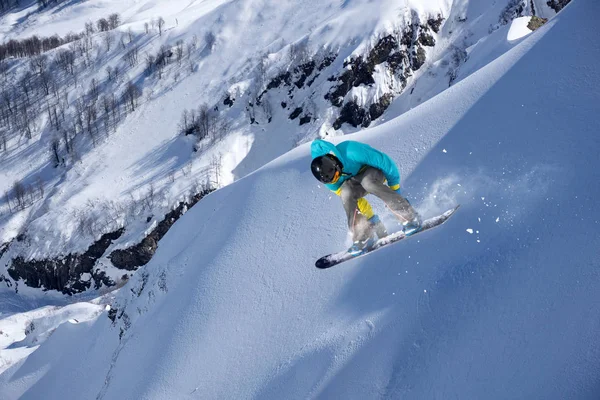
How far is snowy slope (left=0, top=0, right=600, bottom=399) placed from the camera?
12.1m

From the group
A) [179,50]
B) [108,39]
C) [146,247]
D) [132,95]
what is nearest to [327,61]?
[179,50]

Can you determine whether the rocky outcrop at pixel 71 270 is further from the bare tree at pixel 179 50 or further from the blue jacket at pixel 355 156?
the blue jacket at pixel 355 156

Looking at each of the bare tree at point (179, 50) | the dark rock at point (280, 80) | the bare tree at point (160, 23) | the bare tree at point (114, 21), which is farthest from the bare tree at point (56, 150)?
the bare tree at point (114, 21)

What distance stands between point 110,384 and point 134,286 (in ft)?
18.1

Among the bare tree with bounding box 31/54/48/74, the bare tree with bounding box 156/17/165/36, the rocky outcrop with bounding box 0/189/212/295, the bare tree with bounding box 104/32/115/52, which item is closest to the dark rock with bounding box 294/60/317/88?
the rocky outcrop with bounding box 0/189/212/295

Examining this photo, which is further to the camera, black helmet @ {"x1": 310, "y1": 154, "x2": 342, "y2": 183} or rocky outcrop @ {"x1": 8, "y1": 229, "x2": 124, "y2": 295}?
rocky outcrop @ {"x1": 8, "y1": 229, "x2": 124, "y2": 295}

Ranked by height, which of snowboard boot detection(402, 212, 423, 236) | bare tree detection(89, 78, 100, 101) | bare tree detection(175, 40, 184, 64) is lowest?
bare tree detection(89, 78, 100, 101)

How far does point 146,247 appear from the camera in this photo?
195ft

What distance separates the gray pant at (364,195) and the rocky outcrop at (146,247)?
161 feet

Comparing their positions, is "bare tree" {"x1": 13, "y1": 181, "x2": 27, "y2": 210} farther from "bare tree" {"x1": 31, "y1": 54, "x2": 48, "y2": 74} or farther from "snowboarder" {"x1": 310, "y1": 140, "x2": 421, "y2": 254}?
"snowboarder" {"x1": 310, "y1": 140, "x2": 421, "y2": 254}

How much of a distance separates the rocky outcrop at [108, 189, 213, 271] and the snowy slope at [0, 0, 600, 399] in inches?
1488

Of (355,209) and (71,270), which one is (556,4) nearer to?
(355,209)

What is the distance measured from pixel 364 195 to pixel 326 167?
190 centimetres

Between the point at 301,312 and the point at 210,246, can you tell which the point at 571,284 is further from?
the point at 210,246
